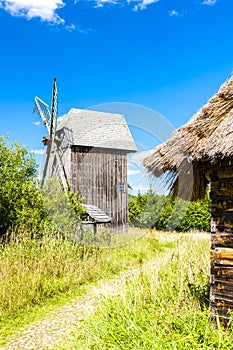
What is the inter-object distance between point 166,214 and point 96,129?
8.07m

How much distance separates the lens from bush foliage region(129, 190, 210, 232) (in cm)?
2239

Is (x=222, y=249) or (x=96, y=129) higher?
(x=96, y=129)

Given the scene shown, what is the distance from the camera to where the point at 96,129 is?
1955cm

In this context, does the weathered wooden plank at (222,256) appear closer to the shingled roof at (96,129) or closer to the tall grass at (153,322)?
the tall grass at (153,322)

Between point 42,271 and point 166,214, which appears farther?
point 166,214

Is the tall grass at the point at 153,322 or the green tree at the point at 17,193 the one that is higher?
the green tree at the point at 17,193

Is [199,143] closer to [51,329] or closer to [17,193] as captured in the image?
[51,329]

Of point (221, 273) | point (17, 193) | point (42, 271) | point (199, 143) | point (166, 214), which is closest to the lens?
point (221, 273)

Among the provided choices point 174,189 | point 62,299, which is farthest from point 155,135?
point 174,189

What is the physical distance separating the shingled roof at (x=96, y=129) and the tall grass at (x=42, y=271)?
8.04 metres

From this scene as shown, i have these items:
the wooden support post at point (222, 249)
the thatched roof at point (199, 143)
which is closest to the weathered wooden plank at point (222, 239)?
the wooden support post at point (222, 249)

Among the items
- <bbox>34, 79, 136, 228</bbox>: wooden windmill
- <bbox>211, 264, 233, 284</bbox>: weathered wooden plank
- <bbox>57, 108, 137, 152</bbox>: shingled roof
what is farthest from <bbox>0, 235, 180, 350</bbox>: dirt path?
<bbox>57, 108, 137, 152</bbox>: shingled roof

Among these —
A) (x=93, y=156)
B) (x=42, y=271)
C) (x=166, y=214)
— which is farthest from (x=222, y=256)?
(x=166, y=214)

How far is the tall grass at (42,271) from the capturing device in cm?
720
